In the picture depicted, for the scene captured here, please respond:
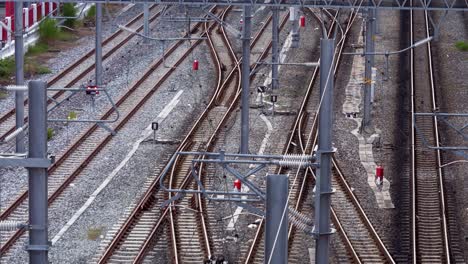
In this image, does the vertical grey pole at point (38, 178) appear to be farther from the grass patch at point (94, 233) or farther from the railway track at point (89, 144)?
the grass patch at point (94, 233)

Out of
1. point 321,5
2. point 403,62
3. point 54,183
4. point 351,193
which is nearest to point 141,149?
point 54,183

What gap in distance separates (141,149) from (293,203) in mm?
3958

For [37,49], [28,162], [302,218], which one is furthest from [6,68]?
[28,162]

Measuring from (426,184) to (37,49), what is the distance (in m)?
13.3

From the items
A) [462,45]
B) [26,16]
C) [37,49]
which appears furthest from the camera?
[26,16]

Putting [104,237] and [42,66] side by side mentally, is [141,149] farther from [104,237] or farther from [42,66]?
[42,66]

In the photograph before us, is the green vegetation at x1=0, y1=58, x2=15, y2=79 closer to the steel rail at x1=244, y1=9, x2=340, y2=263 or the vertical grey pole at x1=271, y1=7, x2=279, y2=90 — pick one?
the vertical grey pole at x1=271, y1=7, x2=279, y2=90

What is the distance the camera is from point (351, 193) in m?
19.2

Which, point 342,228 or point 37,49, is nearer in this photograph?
point 342,228

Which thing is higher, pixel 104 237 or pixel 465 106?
pixel 465 106

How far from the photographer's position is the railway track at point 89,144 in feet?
58.3

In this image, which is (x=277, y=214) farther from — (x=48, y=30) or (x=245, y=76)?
(x=48, y=30)

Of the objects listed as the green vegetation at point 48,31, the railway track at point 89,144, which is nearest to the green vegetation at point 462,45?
the railway track at point 89,144

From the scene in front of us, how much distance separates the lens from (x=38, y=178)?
10.3 meters
